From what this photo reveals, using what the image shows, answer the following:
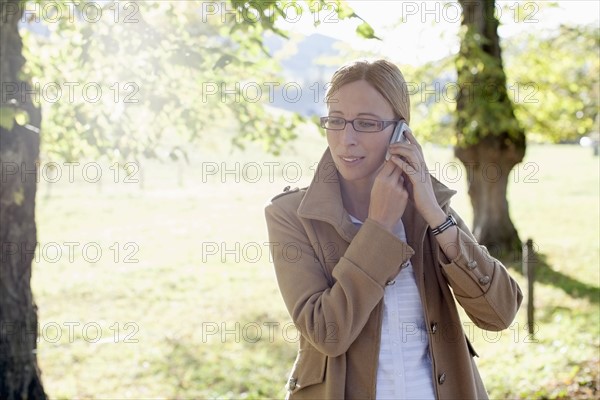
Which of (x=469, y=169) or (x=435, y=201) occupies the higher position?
(x=469, y=169)

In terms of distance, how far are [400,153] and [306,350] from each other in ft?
2.72

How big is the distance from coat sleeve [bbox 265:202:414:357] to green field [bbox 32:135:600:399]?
14.4ft

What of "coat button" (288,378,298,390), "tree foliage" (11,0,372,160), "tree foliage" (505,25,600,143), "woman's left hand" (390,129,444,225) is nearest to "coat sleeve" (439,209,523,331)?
"woman's left hand" (390,129,444,225)

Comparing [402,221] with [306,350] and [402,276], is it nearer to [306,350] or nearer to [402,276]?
[402,276]

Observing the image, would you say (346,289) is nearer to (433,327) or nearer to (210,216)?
(433,327)

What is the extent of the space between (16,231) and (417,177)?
3.53m

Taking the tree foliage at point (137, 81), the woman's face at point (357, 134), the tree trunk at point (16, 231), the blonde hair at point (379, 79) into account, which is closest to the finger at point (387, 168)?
the woman's face at point (357, 134)

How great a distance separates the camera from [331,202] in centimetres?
255

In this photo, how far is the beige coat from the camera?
7.70ft

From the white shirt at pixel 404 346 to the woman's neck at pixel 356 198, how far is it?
0.92ft

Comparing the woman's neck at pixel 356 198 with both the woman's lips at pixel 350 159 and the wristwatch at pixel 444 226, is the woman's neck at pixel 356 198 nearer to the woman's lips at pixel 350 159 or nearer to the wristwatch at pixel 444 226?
the woman's lips at pixel 350 159

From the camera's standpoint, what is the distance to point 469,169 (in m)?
15.7

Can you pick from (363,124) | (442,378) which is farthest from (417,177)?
(442,378)

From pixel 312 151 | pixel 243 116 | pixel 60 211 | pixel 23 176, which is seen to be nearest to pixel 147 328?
pixel 243 116
